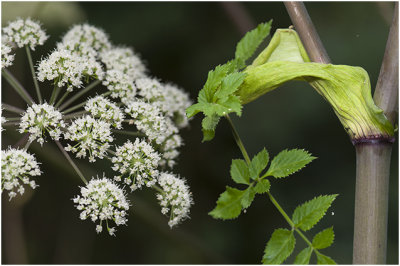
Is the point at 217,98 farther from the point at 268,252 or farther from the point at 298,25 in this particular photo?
the point at 268,252

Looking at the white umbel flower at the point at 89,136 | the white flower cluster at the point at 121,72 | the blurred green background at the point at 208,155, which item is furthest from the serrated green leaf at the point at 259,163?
the blurred green background at the point at 208,155

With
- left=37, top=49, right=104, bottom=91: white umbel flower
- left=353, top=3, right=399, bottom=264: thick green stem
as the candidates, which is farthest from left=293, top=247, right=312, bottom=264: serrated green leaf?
left=37, top=49, right=104, bottom=91: white umbel flower

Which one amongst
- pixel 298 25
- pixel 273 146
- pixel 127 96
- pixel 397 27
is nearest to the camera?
pixel 397 27

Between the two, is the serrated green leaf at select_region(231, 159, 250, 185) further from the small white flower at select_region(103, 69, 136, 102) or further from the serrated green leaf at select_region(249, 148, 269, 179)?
the small white flower at select_region(103, 69, 136, 102)

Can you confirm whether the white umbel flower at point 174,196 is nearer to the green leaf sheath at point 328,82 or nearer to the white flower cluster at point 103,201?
the white flower cluster at point 103,201

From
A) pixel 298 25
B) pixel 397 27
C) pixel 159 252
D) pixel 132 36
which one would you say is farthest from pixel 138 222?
pixel 397 27

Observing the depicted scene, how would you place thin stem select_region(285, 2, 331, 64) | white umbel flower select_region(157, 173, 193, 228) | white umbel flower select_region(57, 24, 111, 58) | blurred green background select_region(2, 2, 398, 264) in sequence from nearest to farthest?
thin stem select_region(285, 2, 331, 64)
white umbel flower select_region(157, 173, 193, 228)
white umbel flower select_region(57, 24, 111, 58)
blurred green background select_region(2, 2, 398, 264)

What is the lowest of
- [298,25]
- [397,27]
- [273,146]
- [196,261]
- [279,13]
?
[196,261]
